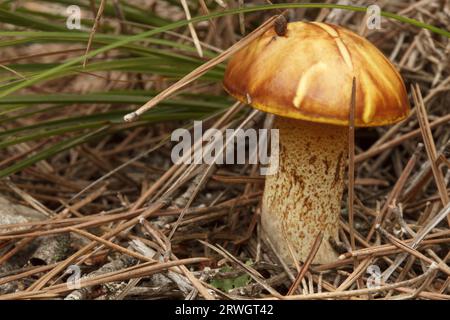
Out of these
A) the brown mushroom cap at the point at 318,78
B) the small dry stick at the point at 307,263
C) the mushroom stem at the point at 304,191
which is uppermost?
the brown mushroom cap at the point at 318,78

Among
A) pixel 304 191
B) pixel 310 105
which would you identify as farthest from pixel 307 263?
pixel 310 105

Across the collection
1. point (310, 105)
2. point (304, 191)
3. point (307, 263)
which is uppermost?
point (310, 105)

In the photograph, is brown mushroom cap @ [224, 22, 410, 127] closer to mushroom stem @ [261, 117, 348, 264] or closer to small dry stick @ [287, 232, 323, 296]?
mushroom stem @ [261, 117, 348, 264]

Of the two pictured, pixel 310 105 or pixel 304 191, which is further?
pixel 304 191

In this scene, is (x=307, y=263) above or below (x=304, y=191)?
below

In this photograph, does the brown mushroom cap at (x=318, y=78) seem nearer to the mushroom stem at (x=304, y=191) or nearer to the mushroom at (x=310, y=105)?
the mushroom at (x=310, y=105)

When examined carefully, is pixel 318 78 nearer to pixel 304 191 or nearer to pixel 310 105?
pixel 310 105

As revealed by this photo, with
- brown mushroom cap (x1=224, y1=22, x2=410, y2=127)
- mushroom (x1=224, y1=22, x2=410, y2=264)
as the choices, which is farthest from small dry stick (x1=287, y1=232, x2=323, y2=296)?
brown mushroom cap (x1=224, y1=22, x2=410, y2=127)

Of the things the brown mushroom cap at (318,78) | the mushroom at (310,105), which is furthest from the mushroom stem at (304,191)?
the brown mushroom cap at (318,78)
